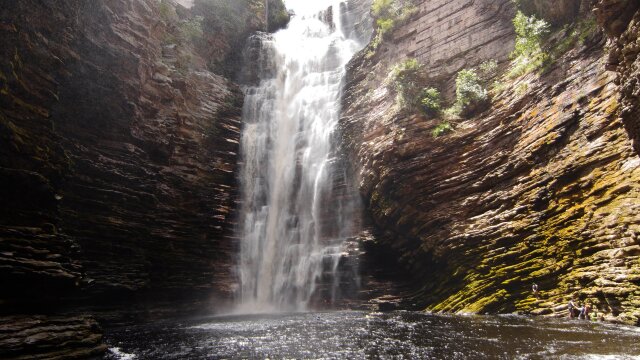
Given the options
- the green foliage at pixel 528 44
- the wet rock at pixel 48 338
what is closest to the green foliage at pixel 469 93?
the green foliage at pixel 528 44

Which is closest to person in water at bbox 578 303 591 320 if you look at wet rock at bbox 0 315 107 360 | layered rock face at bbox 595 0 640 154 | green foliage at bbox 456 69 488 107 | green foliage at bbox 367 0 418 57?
layered rock face at bbox 595 0 640 154

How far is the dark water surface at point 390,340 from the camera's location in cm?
880

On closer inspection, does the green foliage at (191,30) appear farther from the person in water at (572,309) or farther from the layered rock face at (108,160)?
the person in water at (572,309)

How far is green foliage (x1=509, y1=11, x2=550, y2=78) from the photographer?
1686cm

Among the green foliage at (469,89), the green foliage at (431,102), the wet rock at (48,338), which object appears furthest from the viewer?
the green foliage at (431,102)

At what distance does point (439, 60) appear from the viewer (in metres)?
22.3

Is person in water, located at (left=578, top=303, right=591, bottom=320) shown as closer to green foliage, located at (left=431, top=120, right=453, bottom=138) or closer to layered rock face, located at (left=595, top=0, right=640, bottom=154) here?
layered rock face, located at (left=595, top=0, right=640, bottom=154)

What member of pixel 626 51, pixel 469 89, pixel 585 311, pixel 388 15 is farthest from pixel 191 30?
pixel 585 311

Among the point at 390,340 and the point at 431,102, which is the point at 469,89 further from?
the point at 390,340

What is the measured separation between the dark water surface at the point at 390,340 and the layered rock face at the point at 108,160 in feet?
9.12

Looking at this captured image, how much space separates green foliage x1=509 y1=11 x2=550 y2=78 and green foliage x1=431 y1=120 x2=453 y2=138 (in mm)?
3528

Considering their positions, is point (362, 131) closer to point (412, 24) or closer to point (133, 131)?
point (412, 24)

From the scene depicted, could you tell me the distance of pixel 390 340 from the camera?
10.9 m

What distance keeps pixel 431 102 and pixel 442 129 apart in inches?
78.8
